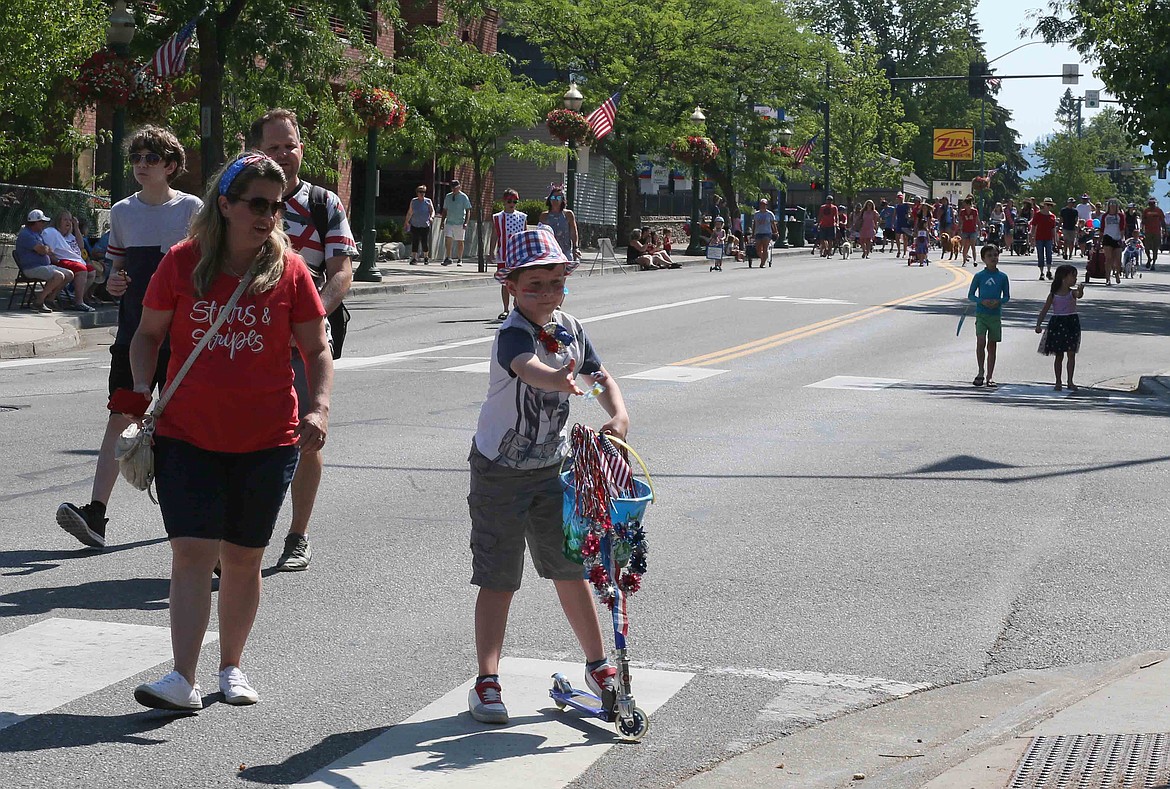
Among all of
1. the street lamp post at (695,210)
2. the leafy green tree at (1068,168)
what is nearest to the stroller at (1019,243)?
the street lamp post at (695,210)

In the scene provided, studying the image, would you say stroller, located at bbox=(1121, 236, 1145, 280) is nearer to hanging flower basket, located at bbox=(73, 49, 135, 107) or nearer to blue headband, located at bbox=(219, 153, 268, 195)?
hanging flower basket, located at bbox=(73, 49, 135, 107)

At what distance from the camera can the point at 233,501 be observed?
511cm

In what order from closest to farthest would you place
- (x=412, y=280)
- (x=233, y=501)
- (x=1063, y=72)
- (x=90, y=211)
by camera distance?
(x=233, y=501) < (x=90, y=211) < (x=412, y=280) < (x=1063, y=72)

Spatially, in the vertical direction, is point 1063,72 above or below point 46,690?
above

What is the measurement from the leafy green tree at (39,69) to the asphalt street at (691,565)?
9929mm

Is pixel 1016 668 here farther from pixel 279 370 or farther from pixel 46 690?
pixel 46 690

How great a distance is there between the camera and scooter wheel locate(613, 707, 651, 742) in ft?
16.4

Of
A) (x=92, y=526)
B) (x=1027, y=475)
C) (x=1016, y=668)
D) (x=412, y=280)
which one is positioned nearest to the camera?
(x=1016, y=668)

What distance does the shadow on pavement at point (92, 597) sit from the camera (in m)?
6.46

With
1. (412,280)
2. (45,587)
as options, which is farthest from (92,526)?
(412,280)

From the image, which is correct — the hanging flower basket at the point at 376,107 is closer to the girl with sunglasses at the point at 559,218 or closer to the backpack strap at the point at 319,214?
the girl with sunglasses at the point at 559,218

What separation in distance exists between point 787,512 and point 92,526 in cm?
382

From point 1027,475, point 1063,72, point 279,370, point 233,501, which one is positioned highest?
point 1063,72

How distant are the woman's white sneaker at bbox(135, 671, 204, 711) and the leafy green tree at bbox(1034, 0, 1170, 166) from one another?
26.3m
